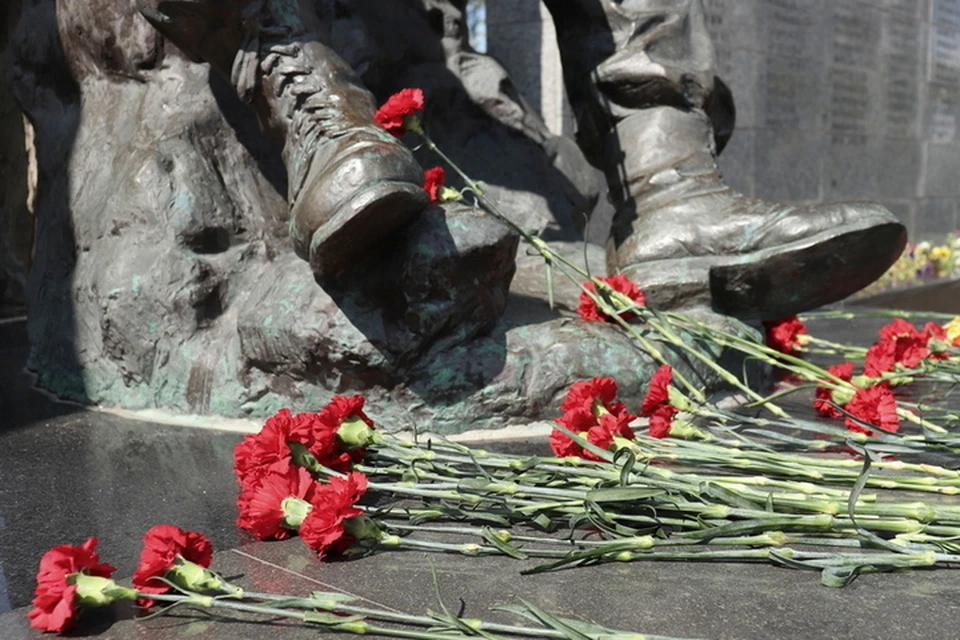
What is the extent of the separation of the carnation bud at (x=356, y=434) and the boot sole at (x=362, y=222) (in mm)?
458

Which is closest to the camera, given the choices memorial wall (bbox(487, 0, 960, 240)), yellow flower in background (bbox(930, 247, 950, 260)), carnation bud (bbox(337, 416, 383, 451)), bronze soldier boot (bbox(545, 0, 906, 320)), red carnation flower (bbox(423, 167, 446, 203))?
carnation bud (bbox(337, 416, 383, 451))

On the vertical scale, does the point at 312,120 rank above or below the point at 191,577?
above

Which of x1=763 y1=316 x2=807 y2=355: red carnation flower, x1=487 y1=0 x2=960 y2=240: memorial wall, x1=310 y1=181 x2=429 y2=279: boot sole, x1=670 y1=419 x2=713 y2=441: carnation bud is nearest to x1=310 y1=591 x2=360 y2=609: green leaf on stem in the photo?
x1=670 y1=419 x2=713 y2=441: carnation bud

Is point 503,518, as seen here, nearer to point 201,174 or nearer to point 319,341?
point 319,341

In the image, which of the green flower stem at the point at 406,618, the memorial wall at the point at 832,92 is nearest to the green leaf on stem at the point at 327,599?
the green flower stem at the point at 406,618

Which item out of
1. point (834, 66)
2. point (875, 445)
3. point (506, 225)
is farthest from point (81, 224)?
point (834, 66)

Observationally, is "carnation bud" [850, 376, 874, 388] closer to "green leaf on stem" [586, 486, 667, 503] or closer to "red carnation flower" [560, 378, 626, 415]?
"red carnation flower" [560, 378, 626, 415]

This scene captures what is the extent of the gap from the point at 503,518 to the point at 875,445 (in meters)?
0.64

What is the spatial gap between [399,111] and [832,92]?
5.18 meters

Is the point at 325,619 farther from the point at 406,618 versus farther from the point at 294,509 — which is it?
the point at 294,509

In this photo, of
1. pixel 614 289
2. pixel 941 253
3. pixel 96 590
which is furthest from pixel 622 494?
pixel 941 253

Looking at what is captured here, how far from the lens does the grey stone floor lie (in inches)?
47.0

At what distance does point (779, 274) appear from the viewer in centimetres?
236

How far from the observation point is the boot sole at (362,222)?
1.86m
